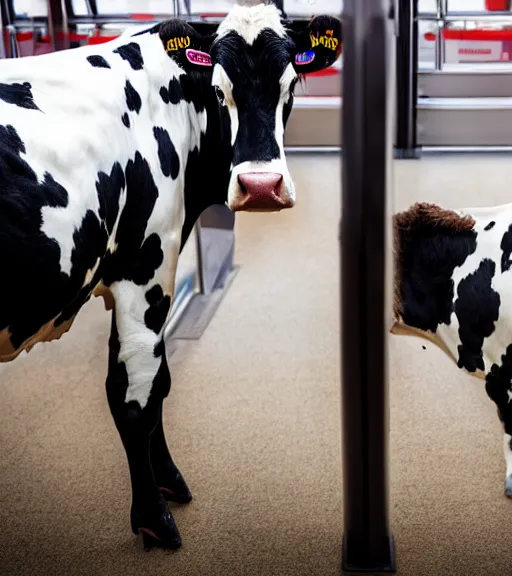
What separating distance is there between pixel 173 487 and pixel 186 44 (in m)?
1.03

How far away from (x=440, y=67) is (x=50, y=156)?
118 cm

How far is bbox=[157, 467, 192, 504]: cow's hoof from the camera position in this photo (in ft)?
6.05

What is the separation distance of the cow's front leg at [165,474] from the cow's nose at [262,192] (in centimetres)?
64

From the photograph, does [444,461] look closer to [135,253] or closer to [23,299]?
[135,253]

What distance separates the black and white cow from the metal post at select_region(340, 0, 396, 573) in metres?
0.63

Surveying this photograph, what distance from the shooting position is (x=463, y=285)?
5.56 ft

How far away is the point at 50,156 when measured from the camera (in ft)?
4.27

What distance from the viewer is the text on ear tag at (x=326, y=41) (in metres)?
1.62

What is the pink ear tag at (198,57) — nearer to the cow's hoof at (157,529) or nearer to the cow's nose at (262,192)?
the cow's nose at (262,192)

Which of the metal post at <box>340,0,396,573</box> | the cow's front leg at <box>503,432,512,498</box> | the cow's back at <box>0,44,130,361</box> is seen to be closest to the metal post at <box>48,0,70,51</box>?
the cow's back at <box>0,44,130,361</box>

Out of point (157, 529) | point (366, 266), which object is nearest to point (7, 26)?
point (157, 529)

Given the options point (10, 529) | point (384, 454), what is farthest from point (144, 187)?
point (10, 529)

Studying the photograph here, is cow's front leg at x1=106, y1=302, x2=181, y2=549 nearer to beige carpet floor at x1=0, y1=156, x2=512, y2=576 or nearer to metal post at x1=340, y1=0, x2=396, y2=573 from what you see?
beige carpet floor at x1=0, y1=156, x2=512, y2=576

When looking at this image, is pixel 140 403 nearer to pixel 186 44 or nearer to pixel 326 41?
pixel 186 44
